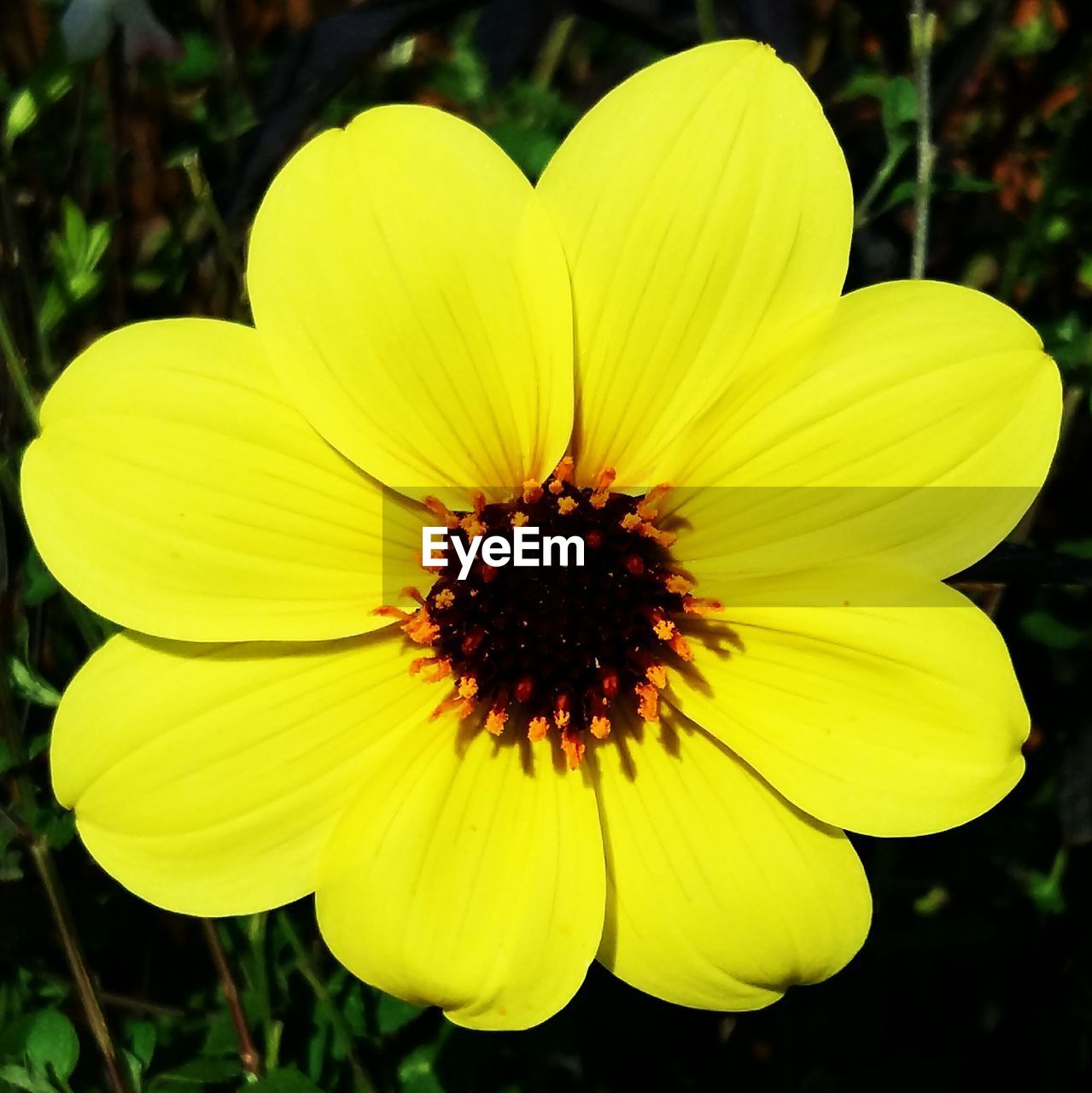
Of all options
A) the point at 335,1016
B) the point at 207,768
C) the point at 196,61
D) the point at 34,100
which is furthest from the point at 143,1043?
the point at 196,61

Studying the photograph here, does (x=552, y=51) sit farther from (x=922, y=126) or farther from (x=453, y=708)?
(x=453, y=708)

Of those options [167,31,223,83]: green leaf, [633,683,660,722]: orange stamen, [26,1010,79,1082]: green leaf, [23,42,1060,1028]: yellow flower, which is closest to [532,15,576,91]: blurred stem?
[167,31,223,83]: green leaf

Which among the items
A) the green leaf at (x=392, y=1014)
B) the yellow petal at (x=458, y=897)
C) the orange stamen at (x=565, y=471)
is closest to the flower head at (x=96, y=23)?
the orange stamen at (x=565, y=471)

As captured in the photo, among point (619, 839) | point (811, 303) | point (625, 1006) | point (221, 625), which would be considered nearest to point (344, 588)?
point (221, 625)

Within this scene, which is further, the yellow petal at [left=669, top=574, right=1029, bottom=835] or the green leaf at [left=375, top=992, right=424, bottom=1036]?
the green leaf at [left=375, top=992, right=424, bottom=1036]

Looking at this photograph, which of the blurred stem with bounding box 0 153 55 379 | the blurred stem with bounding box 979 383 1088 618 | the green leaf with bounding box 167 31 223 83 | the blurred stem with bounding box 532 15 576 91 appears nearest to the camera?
the blurred stem with bounding box 0 153 55 379

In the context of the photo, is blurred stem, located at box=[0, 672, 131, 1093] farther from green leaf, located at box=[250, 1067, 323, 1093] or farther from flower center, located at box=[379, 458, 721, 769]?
flower center, located at box=[379, 458, 721, 769]
